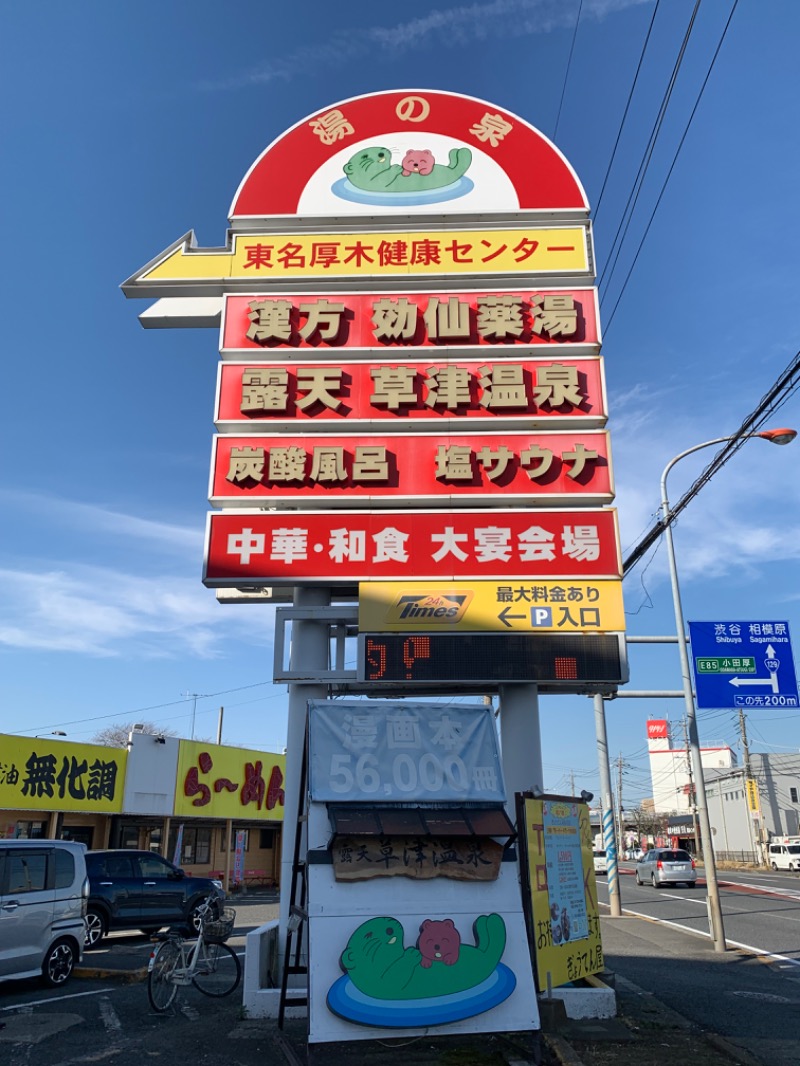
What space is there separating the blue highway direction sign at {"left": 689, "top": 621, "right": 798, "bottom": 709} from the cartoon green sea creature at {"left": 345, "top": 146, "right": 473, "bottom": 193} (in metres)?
9.30

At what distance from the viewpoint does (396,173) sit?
486 inches

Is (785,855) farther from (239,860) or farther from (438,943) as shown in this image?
(438,943)

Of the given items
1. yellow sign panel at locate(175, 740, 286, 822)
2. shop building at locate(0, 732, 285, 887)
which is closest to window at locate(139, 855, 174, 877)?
shop building at locate(0, 732, 285, 887)

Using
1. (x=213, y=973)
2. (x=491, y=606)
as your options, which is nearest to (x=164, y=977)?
(x=213, y=973)

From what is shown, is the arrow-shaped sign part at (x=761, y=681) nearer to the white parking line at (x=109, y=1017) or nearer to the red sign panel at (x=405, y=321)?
the red sign panel at (x=405, y=321)

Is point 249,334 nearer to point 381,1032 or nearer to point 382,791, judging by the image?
point 382,791

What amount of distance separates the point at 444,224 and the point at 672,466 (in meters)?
7.81

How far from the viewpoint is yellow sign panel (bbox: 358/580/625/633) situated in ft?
31.3

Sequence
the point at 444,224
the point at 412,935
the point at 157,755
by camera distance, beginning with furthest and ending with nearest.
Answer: the point at 157,755 < the point at 444,224 < the point at 412,935

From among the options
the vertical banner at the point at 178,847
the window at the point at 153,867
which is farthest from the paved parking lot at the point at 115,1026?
the vertical banner at the point at 178,847

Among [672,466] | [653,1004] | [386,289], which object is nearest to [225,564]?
[386,289]

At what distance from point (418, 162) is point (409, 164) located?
0.14m

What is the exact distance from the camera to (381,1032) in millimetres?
5949

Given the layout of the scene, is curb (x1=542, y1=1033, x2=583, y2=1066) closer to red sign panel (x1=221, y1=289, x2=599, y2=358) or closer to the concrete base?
the concrete base
